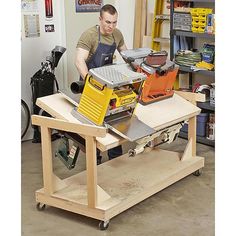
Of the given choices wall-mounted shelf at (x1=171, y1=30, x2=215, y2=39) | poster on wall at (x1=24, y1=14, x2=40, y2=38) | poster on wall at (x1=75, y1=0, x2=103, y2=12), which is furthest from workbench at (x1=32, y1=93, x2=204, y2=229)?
poster on wall at (x1=75, y1=0, x2=103, y2=12)

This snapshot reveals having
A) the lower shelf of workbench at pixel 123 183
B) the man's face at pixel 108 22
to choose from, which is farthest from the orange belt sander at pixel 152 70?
the lower shelf of workbench at pixel 123 183

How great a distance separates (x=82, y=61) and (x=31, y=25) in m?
1.40

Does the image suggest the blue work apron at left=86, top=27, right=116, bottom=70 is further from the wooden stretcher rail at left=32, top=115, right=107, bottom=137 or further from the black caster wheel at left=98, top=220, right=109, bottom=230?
the black caster wheel at left=98, top=220, right=109, bottom=230

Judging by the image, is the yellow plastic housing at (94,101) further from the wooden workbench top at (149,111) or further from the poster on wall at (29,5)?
the poster on wall at (29,5)

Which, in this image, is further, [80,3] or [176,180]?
[80,3]

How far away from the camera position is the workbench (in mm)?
2850

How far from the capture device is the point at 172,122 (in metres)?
3.30

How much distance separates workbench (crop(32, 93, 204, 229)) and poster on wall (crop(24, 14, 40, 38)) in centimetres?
166

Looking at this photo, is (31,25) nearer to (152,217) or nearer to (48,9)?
(48,9)
